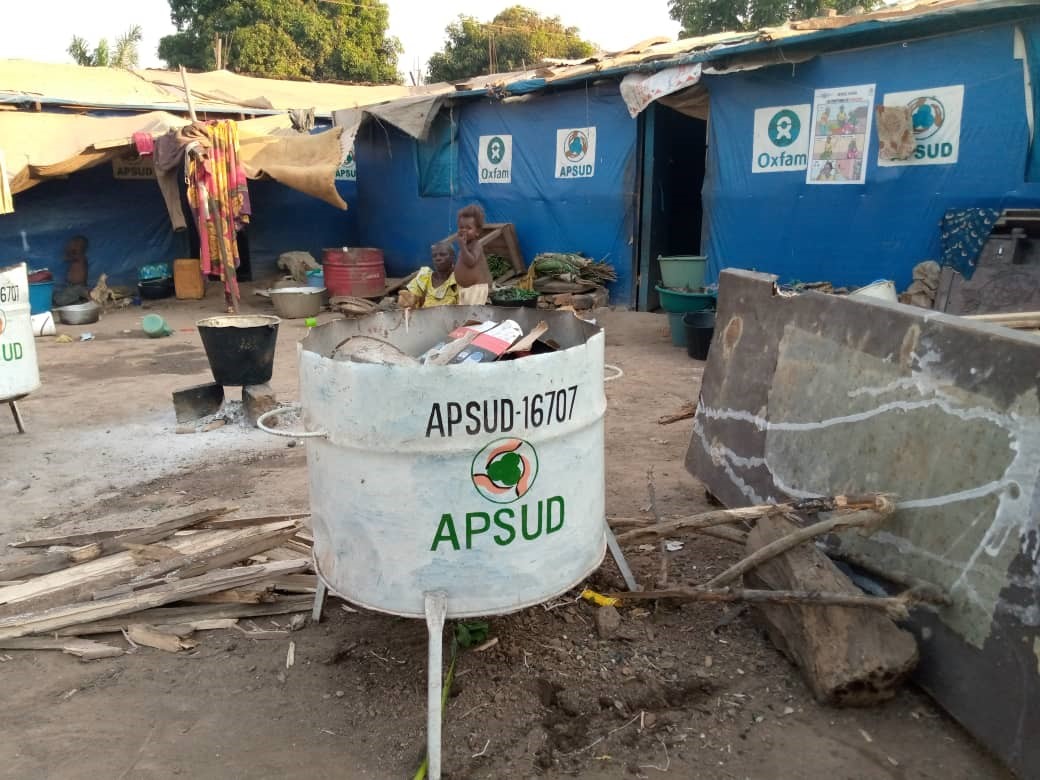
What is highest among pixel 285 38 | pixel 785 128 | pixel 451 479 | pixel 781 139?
pixel 285 38

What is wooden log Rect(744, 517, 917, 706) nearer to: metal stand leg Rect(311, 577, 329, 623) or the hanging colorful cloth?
metal stand leg Rect(311, 577, 329, 623)

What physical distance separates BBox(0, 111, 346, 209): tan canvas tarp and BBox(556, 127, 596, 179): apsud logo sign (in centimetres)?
343

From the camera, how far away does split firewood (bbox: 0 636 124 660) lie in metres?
3.10

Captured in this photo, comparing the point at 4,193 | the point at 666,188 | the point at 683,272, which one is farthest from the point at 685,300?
the point at 4,193

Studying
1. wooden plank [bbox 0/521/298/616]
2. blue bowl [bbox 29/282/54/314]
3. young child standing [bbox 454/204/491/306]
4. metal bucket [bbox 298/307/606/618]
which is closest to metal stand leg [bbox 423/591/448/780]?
metal bucket [bbox 298/307/606/618]

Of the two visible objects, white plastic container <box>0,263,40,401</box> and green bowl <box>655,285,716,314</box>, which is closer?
white plastic container <box>0,263,40,401</box>

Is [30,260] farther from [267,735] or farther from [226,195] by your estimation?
[267,735]

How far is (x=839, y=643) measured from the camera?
2.60 m

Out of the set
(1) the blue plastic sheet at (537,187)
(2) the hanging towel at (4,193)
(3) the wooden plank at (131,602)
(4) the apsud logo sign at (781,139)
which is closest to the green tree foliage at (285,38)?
(1) the blue plastic sheet at (537,187)

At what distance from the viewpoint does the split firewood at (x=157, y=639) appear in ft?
10.3

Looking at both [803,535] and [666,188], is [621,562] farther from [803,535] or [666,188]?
[666,188]

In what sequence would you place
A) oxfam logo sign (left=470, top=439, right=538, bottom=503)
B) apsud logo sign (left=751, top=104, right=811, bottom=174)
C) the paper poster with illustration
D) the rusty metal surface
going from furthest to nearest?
apsud logo sign (left=751, top=104, right=811, bottom=174) < the paper poster with illustration < oxfam logo sign (left=470, top=439, right=538, bottom=503) < the rusty metal surface

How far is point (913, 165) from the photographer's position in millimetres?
8180

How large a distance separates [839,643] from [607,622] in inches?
34.3
